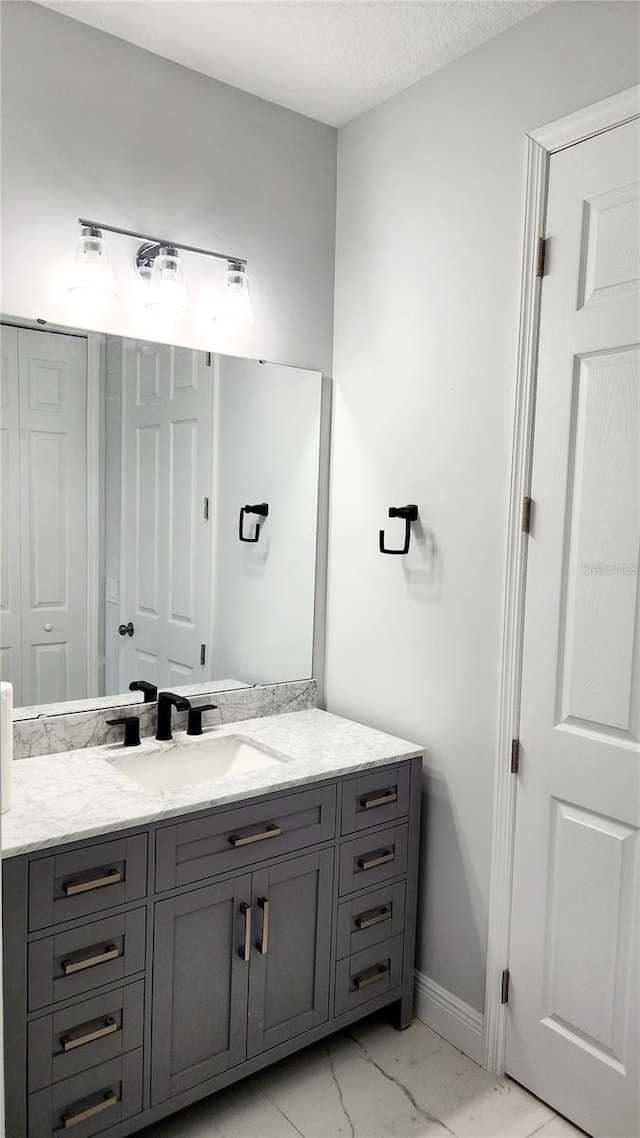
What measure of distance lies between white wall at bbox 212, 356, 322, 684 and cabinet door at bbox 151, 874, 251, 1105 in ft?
2.46

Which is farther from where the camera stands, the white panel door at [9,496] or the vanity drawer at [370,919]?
the vanity drawer at [370,919]

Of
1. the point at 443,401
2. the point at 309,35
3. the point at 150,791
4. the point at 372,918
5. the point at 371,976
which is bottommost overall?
the point at 371,976

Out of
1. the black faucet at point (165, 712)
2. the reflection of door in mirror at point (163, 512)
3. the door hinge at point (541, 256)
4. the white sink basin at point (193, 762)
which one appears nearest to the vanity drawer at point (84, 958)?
the white sink basin at point (193, 762)

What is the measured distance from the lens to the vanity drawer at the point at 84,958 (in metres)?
1.57

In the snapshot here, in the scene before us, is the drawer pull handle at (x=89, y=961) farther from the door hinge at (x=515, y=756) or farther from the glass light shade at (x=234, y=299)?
the glass light shade at (x=234, y=299)

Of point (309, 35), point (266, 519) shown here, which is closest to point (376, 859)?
point (266, 519)

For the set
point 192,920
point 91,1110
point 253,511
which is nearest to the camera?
point 91,1110

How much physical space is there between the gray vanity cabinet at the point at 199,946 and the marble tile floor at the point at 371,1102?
0.11 m

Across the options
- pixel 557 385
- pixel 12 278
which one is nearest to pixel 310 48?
pixel 12 278

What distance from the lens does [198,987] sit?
182 centimetres

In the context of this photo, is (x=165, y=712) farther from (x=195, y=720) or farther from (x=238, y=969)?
(x=238, y=969)

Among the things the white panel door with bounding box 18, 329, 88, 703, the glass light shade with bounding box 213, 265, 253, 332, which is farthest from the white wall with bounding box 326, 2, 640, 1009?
the white panel door with bounding box 18, 329, 88, 703

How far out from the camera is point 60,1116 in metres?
1.63

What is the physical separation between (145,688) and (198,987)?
771 mm
